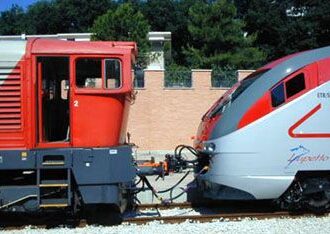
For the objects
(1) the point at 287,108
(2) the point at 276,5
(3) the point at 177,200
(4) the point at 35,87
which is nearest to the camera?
(4) the point at 35,87

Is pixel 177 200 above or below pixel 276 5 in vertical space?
below

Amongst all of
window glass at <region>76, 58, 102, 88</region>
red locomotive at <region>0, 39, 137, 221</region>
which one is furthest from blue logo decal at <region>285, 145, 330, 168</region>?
window glass at <region>76, 58, 102, 88</region>

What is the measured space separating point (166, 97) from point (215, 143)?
48.6ft

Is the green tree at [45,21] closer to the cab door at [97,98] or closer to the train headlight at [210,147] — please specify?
Result: the train headlight at [210,147]

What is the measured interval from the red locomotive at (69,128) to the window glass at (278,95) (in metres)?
2.48

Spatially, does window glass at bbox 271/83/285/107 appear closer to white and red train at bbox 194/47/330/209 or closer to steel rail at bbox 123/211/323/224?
white and red train at bbox 194/47/330/209

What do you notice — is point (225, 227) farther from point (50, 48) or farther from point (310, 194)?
point (50, 48)

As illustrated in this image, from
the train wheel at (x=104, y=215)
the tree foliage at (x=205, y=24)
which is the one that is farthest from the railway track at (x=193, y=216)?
the tree foliage at (x=205, y=24)

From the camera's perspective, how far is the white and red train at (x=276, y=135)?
1001 centimetres

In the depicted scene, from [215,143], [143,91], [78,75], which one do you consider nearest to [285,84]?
[215,143]

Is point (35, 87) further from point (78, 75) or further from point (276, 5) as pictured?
point (276, 5)

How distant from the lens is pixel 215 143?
403 inches

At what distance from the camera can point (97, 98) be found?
9.48 meters

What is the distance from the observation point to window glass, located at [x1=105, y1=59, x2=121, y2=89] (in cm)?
955
